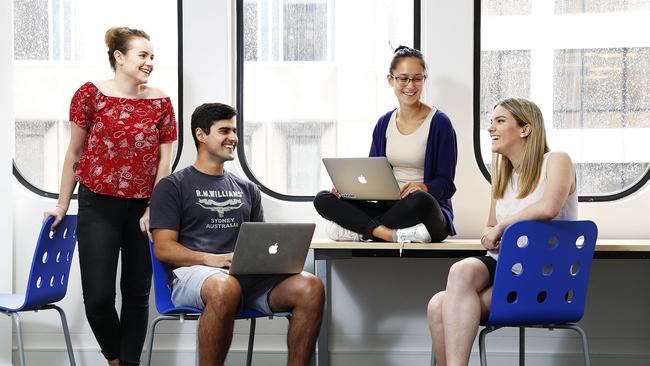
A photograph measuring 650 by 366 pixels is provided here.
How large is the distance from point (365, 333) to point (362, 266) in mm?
319

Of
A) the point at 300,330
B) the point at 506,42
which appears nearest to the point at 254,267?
the point at 300,330

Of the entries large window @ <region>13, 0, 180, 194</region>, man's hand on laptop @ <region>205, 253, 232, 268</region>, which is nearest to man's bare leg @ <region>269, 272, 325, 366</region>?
man's hand on laptop @ <region>205, 253, 232, 268</region>

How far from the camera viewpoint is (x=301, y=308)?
10.8ft

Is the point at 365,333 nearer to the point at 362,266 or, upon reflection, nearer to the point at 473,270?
the point at 362,266

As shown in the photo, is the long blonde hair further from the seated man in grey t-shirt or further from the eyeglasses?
the seated man in grey t-shirt

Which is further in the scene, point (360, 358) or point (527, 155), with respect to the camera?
point (360, 358)

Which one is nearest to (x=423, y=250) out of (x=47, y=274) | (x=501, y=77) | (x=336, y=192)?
(x=336, y=192)

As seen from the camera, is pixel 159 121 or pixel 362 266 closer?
pixel 159 121

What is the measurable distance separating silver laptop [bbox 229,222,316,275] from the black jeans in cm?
71

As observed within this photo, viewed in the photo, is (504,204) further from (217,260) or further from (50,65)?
(50,65)

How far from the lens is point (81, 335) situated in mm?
4340

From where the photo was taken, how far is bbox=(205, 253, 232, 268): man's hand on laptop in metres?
3.33

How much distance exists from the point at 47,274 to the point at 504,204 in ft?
6.16

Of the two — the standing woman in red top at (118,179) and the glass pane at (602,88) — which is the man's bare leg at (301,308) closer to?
the standing woman in red top at (118,179)
